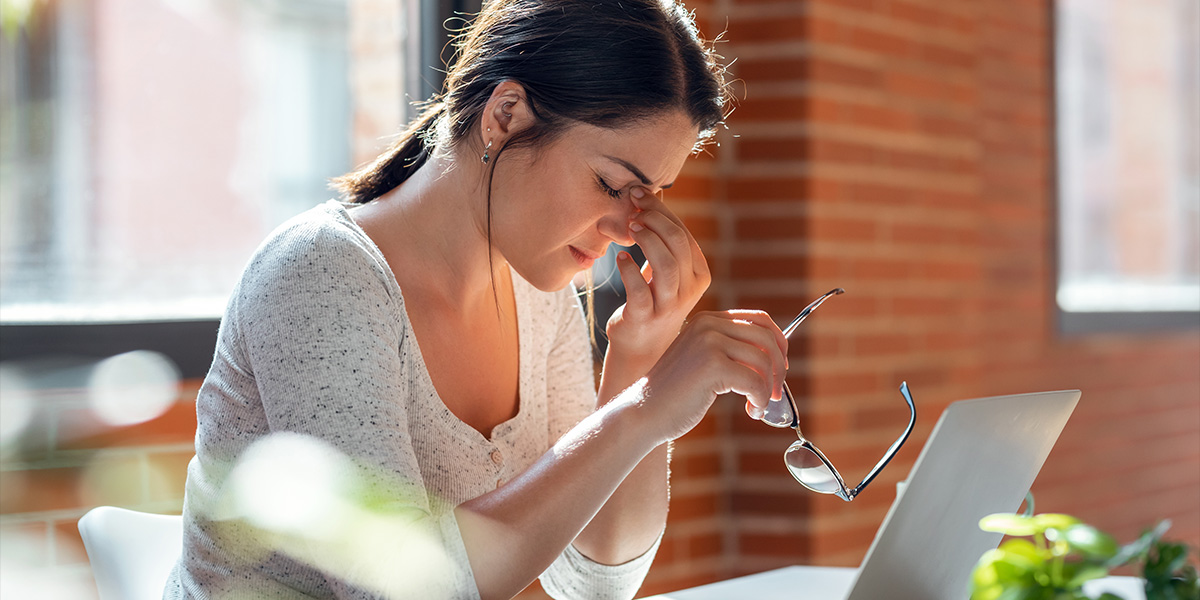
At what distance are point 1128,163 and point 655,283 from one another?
3.14 metres

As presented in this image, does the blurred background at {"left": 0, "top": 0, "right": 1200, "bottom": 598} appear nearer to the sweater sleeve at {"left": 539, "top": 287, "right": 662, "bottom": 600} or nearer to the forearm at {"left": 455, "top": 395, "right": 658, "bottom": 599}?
the sweater sleeve at {"left": 539, "top": 287, "right": 662, "bottom": 600}

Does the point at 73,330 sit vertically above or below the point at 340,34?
below

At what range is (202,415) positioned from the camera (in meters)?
1.28

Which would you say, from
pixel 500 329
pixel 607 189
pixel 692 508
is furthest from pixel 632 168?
pixel 692 508

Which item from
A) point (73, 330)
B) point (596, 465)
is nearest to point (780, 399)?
point (596, 465)

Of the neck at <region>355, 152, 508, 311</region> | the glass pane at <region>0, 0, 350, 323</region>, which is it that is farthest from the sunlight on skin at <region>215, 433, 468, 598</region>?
the glass pane at <region>0, 0, 350, 323</region>

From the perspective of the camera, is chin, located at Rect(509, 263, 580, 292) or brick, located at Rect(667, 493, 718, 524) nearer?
chin, located at Rect(509, 263, 580, 292)

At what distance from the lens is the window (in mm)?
3752

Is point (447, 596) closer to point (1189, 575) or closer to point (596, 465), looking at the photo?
point (596, 465)

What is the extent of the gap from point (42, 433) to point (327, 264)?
76cm

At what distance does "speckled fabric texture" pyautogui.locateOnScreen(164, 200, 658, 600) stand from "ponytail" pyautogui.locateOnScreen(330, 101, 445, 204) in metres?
0.12

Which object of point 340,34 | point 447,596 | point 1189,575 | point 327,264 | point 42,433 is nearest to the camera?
point 1189,575

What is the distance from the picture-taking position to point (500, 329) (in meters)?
1.57

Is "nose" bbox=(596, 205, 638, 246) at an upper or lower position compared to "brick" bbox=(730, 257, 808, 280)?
upper
